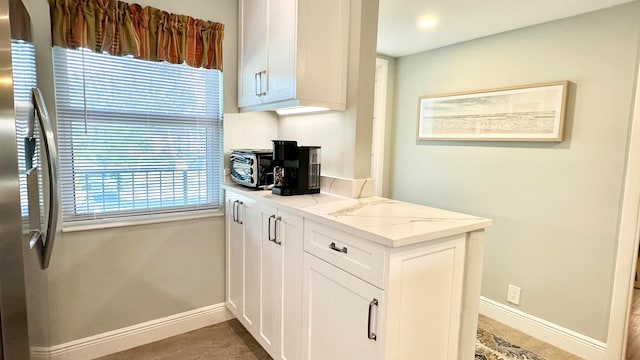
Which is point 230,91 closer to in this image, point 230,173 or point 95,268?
point 230,173

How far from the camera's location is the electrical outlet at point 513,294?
254 cm

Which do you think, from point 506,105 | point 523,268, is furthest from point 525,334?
point 506,105

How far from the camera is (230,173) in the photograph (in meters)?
2.50

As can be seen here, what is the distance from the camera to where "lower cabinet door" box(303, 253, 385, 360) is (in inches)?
49.6

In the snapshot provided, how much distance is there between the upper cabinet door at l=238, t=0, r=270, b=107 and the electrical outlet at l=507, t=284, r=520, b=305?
2273 mm

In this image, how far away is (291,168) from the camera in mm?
2072

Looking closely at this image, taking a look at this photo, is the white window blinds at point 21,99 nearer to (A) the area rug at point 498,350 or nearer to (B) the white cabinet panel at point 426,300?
(B) the white cabinet panel at point 426,300

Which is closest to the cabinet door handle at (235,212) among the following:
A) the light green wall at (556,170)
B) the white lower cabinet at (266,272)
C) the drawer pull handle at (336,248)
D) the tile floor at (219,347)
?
the white lower cabinet at (266,272)

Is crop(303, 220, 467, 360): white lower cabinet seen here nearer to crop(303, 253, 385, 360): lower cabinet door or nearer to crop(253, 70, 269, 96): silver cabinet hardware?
crop(303, 253, 385, 360): lower cabinet door

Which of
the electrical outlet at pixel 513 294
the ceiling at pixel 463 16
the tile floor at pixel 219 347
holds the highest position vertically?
the ceiling at pixel 463 16

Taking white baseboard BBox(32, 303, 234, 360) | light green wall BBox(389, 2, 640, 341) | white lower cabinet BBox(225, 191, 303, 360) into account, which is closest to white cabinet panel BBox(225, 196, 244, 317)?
white lower cabinet BBox(225, 191, 303, 360)

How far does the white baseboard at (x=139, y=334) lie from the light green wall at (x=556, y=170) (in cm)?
214

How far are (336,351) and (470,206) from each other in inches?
74.3

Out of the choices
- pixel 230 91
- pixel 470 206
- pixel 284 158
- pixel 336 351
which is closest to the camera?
pixel 336 351
